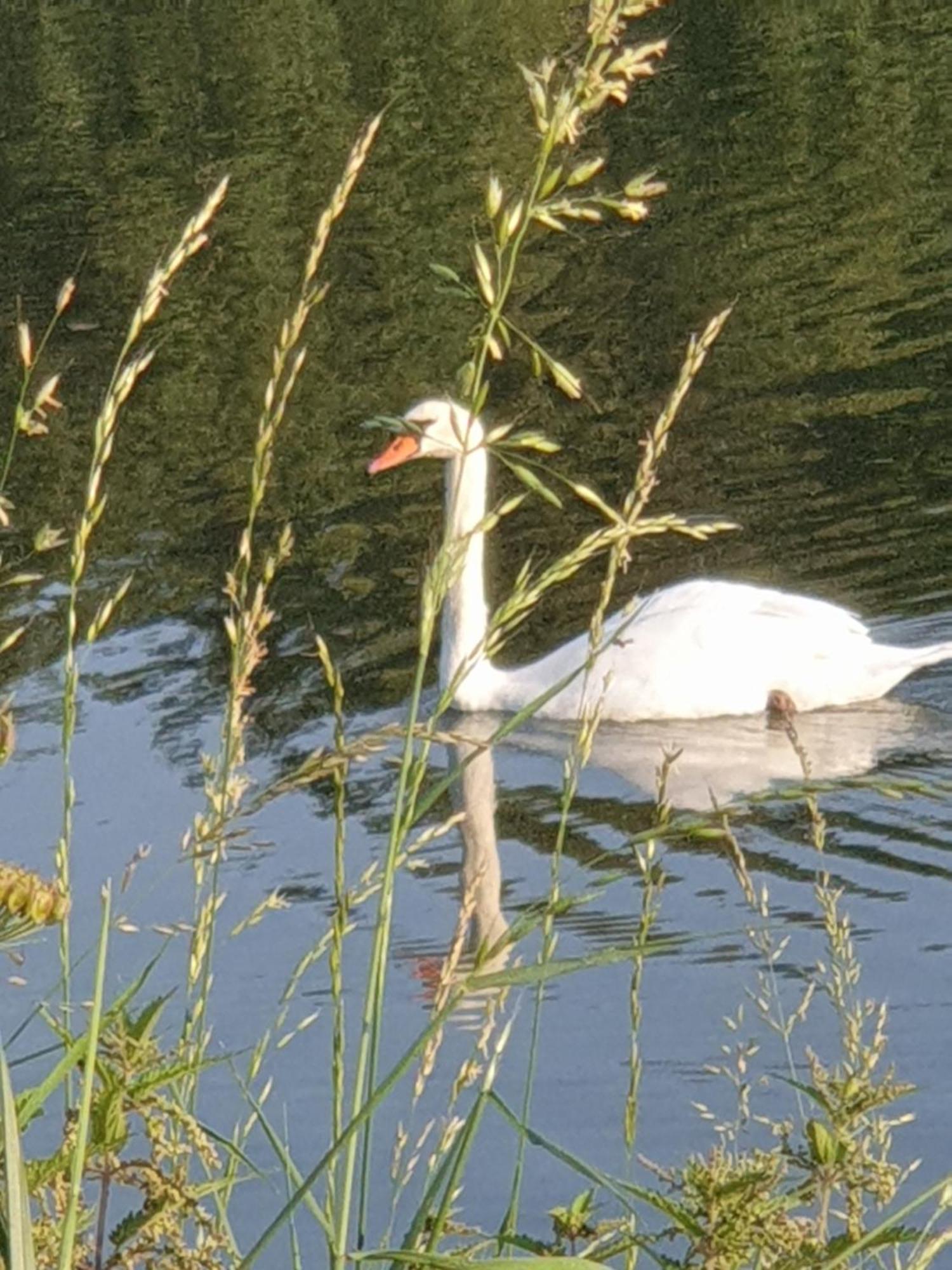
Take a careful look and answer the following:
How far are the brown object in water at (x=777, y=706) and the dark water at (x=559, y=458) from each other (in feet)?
0.53

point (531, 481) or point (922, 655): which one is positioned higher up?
point (531, 481)

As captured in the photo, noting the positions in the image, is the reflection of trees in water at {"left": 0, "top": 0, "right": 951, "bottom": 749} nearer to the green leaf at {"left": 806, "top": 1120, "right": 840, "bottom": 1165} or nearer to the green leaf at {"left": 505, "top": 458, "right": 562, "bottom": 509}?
the green leaf at {"left": 505, "top": 458, "right": 562, "bottom": 509}

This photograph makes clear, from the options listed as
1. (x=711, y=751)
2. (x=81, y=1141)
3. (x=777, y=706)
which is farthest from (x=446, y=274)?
(x=777, y=706)

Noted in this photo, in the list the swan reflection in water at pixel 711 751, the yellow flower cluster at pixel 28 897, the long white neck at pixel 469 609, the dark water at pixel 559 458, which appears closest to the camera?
the yellow flower cluster at pixel 28 897

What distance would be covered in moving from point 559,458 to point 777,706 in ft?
13.7

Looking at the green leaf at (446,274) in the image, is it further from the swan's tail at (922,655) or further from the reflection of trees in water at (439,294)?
the swan's tail at (922,655)

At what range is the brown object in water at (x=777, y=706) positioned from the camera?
864cm

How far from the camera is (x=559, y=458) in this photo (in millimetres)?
12656

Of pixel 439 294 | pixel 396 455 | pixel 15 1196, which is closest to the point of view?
pixel 15 1196

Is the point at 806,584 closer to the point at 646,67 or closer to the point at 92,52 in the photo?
the point at 646,67

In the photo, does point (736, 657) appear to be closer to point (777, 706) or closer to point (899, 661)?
point (777, 706)

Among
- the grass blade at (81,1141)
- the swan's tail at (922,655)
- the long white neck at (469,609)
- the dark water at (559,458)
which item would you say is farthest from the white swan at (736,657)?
the grass blade at (81,1141)

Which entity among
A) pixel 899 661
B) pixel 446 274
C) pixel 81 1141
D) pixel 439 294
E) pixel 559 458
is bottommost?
pixel 899 661

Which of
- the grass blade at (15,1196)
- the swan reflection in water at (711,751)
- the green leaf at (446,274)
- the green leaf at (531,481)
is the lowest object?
the swan reflection in water at (711,751)
